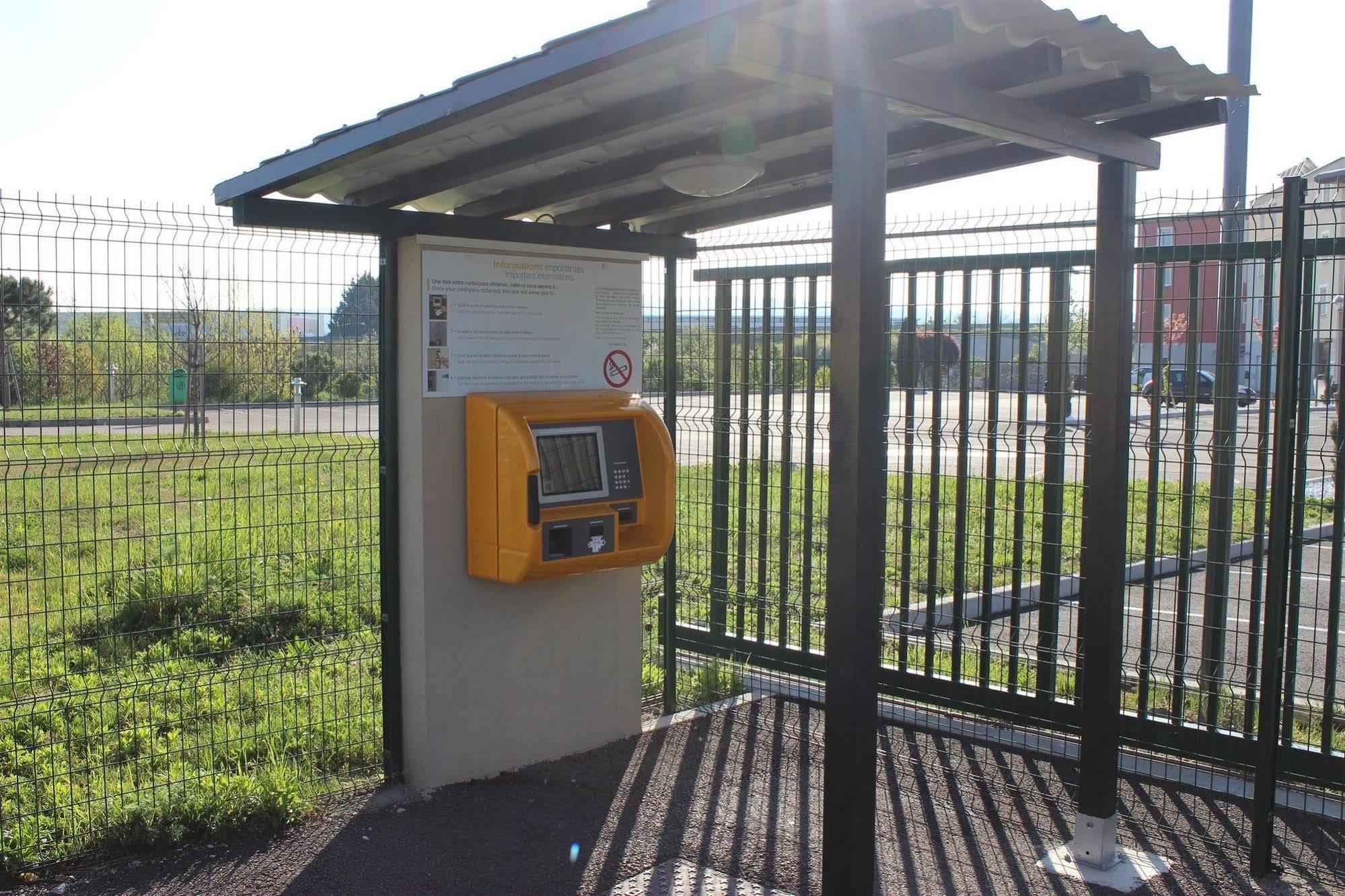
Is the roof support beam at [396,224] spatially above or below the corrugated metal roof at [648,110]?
below

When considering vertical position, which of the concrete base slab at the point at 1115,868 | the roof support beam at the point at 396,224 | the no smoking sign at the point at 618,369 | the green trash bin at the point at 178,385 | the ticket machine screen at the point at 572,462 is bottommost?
the concrete base slab at the point at 1115,868

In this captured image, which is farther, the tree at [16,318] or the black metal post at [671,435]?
the black metal post at [671,435]

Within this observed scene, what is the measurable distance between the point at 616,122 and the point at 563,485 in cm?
160

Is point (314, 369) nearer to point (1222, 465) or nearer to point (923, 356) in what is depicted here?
point (923, 356)

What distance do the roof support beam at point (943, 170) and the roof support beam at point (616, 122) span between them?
1.18 meters

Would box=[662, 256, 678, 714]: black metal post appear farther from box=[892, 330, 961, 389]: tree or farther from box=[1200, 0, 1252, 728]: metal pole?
box=[1200, 0, 1252, 728]: metal pole

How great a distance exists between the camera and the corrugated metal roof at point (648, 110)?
8.75 ft

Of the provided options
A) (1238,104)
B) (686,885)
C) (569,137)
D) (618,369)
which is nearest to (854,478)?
(569,137)

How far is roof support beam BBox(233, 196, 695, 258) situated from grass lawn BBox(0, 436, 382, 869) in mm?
831

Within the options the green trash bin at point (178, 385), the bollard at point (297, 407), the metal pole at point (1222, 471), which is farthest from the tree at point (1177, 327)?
the green trash bin at point (178, 385)

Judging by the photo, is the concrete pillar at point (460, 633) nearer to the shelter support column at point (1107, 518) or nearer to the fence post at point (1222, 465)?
the shelter support column at point (1107, 518)

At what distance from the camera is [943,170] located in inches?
169

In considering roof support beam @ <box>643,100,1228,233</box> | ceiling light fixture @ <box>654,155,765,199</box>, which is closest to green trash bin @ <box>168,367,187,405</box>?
ceiling light fixture @ <box>654,155,765,199</box>

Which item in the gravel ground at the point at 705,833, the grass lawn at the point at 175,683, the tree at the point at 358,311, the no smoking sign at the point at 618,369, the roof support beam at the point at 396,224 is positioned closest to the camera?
the gravel ground at the point at 705,833
